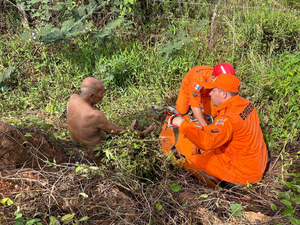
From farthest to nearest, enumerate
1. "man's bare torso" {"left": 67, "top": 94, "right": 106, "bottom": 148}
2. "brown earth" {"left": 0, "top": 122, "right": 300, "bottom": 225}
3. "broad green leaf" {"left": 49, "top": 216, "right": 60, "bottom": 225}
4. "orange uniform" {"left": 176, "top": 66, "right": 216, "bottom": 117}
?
Answer: "orange uniform" {"left": 176, "top": 66, "right": 216, "bottom": 117}, "man's bare torso" {"left": 67, "top": 94, "right": 106, "bottom": 148}, "brown earth" {"left": 0, "top": 122, "right": 300, "bottom": 225}, "broad green leaf" {"left": 49, "top": 216, "right": 60, "bottom": 225}

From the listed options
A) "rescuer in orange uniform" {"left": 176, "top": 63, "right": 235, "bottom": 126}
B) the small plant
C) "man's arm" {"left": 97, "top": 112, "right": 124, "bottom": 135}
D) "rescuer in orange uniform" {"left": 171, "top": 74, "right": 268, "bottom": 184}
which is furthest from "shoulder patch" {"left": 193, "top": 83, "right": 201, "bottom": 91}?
the small plant

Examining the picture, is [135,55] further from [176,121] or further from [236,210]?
[236,210]

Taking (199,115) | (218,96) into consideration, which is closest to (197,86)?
(199,115)

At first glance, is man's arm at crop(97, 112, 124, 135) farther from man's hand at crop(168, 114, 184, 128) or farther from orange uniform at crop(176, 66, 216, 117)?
orange uniform at crop(176, 66, 216, 117)

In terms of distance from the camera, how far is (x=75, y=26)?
4.61 metres

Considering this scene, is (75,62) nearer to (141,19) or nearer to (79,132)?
(141,19)

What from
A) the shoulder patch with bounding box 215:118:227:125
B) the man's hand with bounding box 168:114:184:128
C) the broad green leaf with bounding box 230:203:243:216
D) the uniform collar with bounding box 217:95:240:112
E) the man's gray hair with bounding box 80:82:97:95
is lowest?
the broad green leaf with bounding box 230:203:243:216

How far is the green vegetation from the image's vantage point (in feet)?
13.8

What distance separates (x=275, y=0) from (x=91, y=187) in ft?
20.4

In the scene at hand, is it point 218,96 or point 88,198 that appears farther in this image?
point 218,96

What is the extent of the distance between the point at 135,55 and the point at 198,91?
2.19 meters

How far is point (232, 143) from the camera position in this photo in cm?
261

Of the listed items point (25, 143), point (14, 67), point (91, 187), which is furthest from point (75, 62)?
point (91, 187)

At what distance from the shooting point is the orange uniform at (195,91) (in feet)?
10.6
